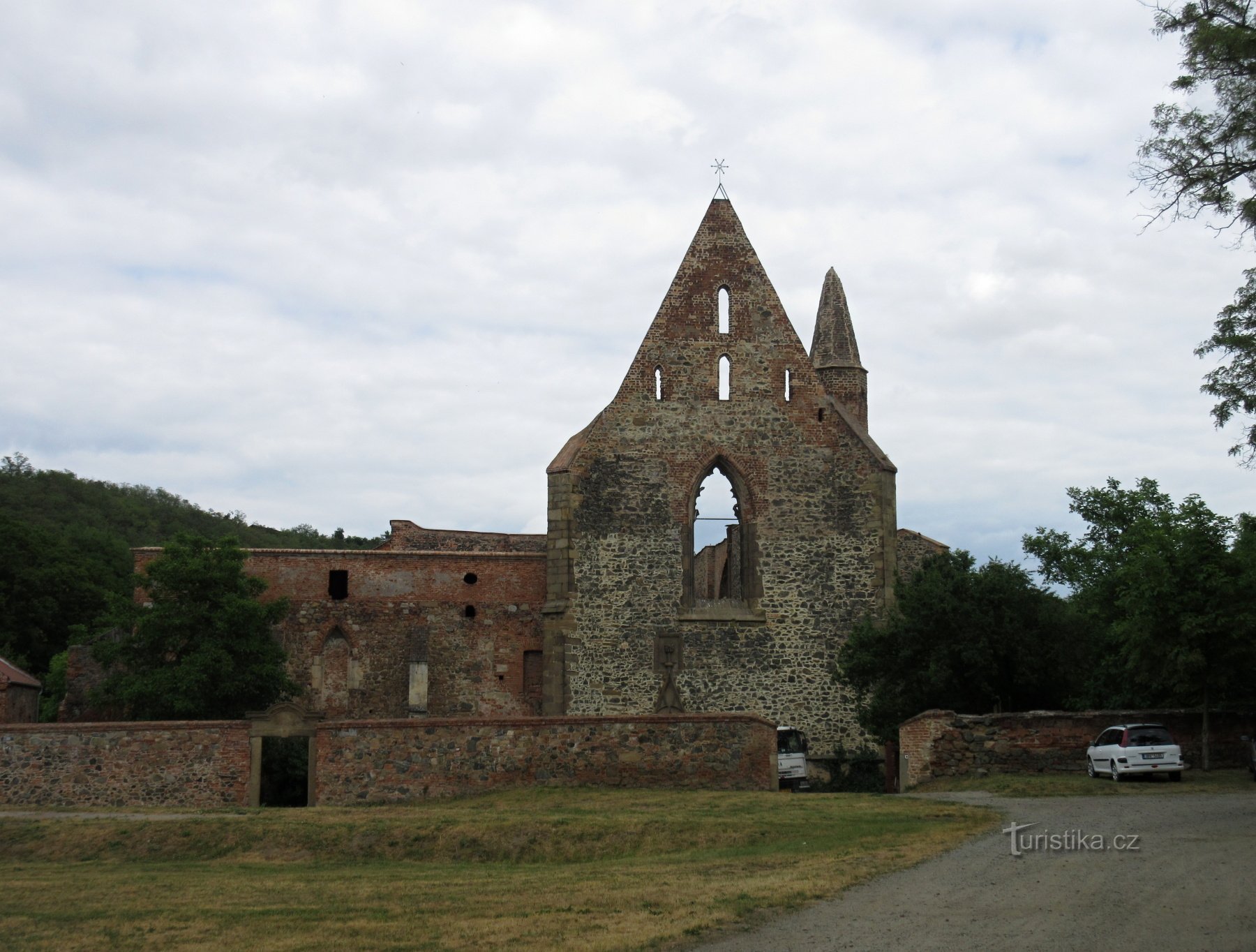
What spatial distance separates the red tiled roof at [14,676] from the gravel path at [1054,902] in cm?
2419

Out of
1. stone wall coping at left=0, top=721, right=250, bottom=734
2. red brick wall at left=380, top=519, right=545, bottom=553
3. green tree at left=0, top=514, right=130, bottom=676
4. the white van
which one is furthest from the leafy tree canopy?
green tree at left=0, top=514, right=130, bottom=676

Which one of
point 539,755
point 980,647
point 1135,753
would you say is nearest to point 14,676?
point 539,755

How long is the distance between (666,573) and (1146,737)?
13.0 metres

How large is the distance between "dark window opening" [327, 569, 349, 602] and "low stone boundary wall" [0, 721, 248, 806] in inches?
396

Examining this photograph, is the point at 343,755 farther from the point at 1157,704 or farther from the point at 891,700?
the point at 1157,704

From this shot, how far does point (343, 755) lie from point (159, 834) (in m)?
4.13

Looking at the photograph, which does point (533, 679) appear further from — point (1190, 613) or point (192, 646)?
point (1190, 613)

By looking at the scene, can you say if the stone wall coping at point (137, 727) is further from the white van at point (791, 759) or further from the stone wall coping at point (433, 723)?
the white van at point (791, 759)

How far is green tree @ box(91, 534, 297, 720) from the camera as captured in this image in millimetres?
30625

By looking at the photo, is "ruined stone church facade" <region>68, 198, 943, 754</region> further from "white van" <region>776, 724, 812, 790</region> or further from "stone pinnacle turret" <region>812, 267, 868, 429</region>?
"stone pinnacle turret" <region>812, 267, 868, 429</region>

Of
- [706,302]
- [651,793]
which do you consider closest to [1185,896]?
[651,793]

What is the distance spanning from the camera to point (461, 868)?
61.8 ft

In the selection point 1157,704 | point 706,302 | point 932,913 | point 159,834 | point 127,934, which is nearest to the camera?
point 932,913

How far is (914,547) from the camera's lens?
3900 centimetres
